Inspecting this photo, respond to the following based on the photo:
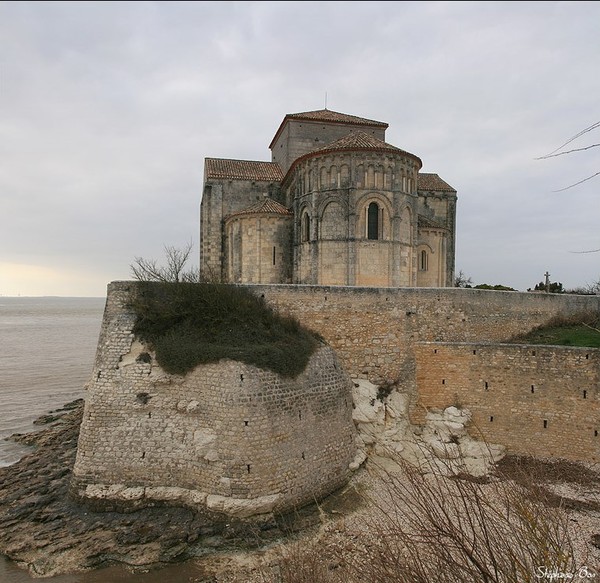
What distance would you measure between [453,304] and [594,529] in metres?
6.82

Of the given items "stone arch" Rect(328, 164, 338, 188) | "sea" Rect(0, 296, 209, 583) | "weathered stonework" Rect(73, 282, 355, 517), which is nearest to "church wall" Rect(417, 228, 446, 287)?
"stone arch" Rect(328, 164, 338, 188)

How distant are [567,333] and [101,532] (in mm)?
14869

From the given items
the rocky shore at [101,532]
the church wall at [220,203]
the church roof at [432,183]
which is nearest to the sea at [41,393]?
the rocky shore at [101,532]

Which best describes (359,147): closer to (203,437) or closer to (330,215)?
(330,215)

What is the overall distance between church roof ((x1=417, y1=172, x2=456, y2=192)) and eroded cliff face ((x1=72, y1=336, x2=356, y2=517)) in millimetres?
14866

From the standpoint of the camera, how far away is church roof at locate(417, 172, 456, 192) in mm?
21969

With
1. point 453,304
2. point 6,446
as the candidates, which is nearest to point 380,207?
point 453,304

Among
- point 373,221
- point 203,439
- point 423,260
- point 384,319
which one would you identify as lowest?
point 203,439

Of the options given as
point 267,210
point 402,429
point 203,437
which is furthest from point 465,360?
point 267,210

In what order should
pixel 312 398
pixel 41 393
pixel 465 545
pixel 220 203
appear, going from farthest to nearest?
pixel 41 393, pixel 220 203, pixel 312 398, pixel 465 545

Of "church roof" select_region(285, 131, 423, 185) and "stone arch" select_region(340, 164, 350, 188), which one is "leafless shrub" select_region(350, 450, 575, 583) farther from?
"church roof" select_region(285, 131, 423, 185)

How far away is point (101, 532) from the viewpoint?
9055 mm

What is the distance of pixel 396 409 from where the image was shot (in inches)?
505

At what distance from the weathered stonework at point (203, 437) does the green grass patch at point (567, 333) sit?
26.9 ft
